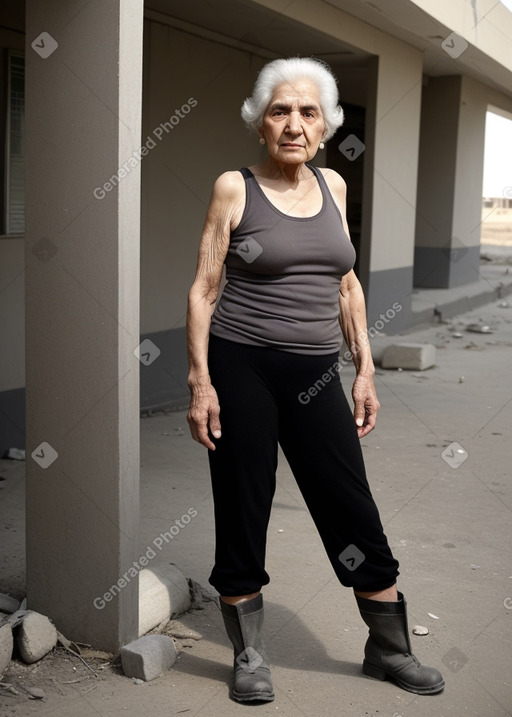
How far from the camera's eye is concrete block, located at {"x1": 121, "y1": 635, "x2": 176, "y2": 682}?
325 centimetres

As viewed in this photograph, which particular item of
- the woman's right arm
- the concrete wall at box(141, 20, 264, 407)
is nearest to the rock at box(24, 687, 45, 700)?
the woman's right arm

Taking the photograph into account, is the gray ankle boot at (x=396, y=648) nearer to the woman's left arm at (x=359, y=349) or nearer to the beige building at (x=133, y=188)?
Result: the woman's left arm at (x=359, y=349)

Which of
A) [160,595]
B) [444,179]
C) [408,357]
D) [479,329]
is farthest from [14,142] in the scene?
[444,179]

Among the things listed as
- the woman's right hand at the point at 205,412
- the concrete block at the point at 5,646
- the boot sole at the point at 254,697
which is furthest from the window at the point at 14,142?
the boot sole at the point at 254,697

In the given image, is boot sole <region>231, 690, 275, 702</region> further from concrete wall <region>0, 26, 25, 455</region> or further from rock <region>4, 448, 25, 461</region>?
concrete wall <region>0, 26, 25, 455</region>

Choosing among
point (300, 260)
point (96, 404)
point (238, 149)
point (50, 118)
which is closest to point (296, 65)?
point (300, 260)

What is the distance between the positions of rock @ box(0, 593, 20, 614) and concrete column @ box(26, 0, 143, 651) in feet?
1.05

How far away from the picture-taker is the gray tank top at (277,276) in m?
3.00

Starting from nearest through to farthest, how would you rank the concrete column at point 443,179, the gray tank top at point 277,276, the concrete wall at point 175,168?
the gray tank top at point 277,276 → the concrete wall at point 175,168 → the concrete column at point 443,179

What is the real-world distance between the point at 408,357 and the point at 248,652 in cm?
643

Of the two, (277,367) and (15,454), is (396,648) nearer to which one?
(277,367)

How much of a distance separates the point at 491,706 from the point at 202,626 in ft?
3.73

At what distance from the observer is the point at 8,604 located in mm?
3689

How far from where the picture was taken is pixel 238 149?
368 inches
